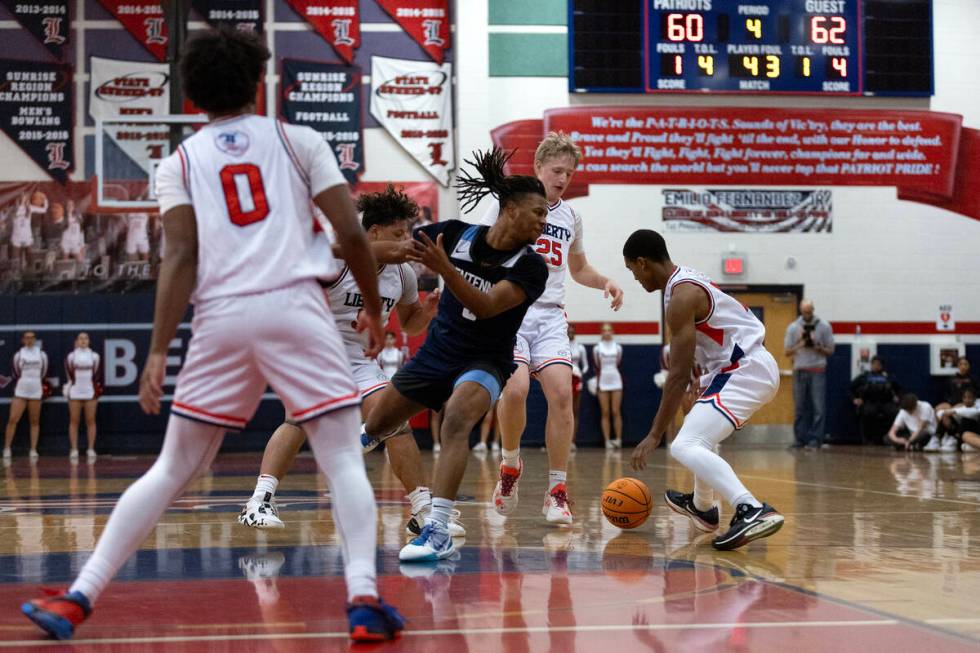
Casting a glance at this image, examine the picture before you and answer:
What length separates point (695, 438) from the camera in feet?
19.6

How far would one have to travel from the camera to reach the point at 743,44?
58.1 ft

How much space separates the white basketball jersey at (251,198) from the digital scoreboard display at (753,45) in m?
14.7

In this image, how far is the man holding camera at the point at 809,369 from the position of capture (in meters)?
17.6

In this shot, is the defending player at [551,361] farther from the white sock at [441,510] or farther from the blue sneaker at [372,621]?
the blue sneaker at [372,621]

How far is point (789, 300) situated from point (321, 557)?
48.8 ft

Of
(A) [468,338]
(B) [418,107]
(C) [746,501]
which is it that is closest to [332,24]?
(B) [418,107]

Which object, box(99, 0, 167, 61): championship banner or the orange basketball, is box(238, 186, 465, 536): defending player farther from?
box(99, 0, 167, 61): championship banner

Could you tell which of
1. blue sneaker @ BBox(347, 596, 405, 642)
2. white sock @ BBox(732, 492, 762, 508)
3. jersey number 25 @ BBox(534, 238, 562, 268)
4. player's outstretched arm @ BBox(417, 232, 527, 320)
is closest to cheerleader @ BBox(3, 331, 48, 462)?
jersey number 25 @ BBox(534, 238, 562, 268)

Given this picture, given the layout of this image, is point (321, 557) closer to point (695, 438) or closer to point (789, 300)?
point (695, 438)

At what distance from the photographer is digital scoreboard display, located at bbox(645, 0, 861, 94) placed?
57.3 ft

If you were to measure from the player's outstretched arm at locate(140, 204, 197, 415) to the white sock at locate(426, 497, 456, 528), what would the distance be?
68.5 inches

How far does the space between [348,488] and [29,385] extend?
15005 millimetres

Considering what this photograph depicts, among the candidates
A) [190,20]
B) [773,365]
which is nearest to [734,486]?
[773,365]

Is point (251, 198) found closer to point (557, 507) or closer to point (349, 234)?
point (349, 234)
